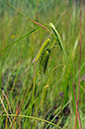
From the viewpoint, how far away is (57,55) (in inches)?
75.9

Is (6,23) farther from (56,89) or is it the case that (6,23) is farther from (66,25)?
(56,89)

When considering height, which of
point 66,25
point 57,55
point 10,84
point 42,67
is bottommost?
point 42,67

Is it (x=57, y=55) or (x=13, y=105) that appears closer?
(x=13, y=105)

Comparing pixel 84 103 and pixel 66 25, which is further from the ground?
pixel 66 25

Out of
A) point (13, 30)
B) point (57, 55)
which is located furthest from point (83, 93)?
point (13, 30)

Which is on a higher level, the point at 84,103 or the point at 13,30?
the point at 13,30

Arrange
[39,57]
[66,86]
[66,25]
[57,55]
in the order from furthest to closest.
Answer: [66,25]
[57,55]
[66,86]
[39,57]

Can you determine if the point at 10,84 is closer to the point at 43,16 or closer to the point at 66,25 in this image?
the point at 66,25

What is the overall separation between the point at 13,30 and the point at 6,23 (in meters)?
0.19

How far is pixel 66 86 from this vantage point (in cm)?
144

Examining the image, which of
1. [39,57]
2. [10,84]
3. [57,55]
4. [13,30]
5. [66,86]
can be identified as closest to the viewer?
[39,57]

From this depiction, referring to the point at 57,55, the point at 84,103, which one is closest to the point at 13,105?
the point at 84,103

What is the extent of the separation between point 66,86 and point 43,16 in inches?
70.4

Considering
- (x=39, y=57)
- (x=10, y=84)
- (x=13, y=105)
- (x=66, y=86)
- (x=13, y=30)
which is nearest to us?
(x=39, y=57)
